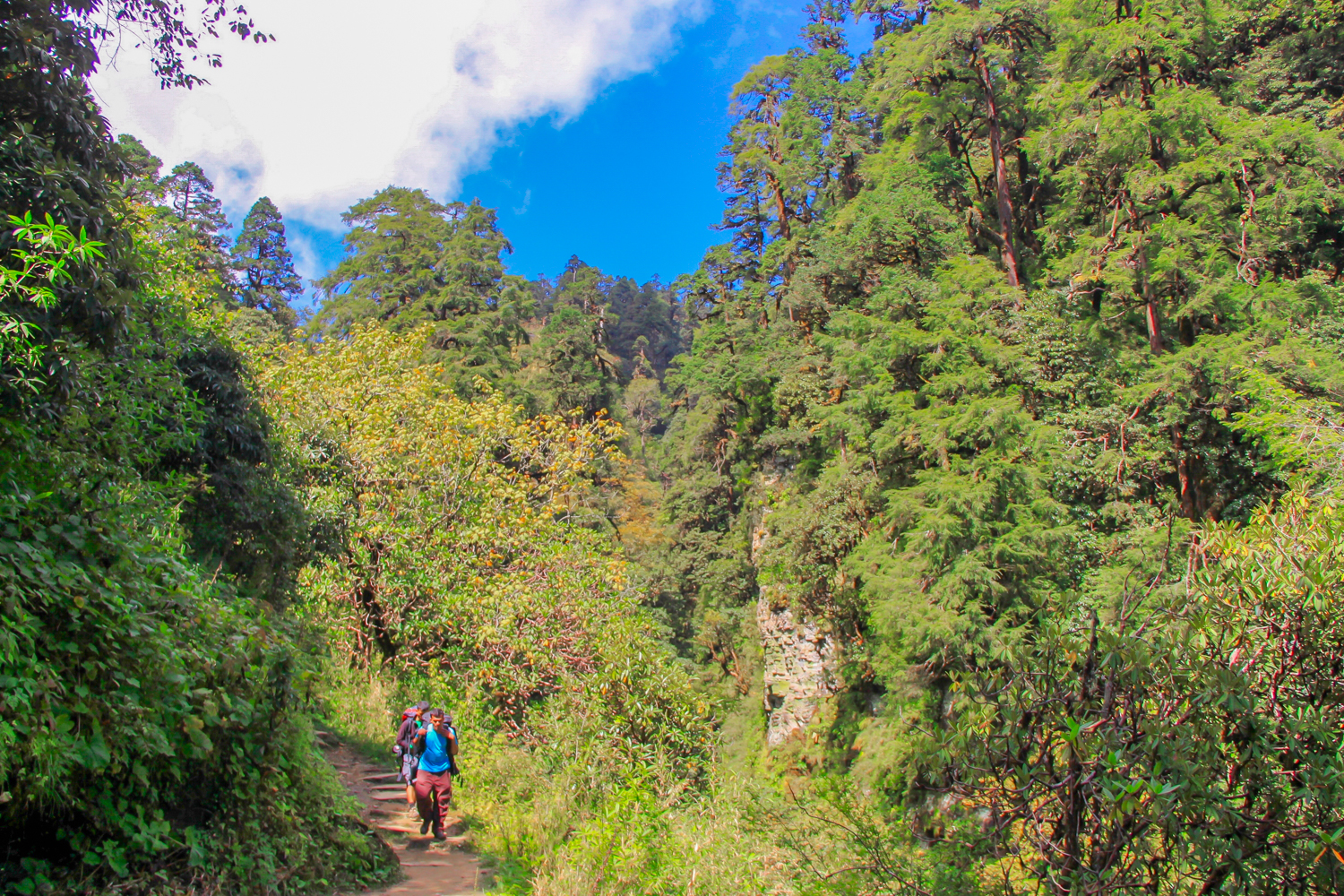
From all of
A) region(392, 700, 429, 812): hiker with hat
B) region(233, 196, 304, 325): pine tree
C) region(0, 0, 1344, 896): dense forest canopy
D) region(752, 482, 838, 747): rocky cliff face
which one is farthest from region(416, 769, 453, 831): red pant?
region(233, 196, 304, 325): pine tree

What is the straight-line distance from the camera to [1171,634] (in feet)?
10.6

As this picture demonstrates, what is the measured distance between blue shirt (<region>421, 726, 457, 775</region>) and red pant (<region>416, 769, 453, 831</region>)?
0.13ft

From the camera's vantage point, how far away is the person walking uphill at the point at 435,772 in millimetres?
6777

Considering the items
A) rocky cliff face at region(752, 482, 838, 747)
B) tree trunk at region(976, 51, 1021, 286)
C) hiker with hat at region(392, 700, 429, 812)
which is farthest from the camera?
rocky cliff face at region(752, 482, 838, 747)

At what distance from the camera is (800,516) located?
17.6 metres

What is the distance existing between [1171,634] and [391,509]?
37.0 ft

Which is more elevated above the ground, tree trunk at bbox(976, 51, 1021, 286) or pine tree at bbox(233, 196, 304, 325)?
pine tree at bbox(233, 196, 304, 325)

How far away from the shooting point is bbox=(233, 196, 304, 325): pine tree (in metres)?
41.7

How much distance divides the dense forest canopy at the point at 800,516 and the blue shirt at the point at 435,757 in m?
0.84

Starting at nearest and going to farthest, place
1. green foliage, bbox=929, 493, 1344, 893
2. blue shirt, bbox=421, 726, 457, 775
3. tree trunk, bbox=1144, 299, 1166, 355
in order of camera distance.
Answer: green foliage, bbox=929, 493, 1344, 893
blue shirt, bbox=421, 726, 457, 775
tree trunk, bbox=1144, 299, 1166, 355

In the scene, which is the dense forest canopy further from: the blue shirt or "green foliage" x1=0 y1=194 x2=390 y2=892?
the blue shirt

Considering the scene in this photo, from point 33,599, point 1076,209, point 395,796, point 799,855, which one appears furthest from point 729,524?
point 33,599

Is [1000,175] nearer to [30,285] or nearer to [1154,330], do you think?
[1154,330]

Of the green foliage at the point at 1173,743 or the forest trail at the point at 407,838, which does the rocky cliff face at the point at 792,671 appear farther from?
the green foliage at the point at 1173,743
